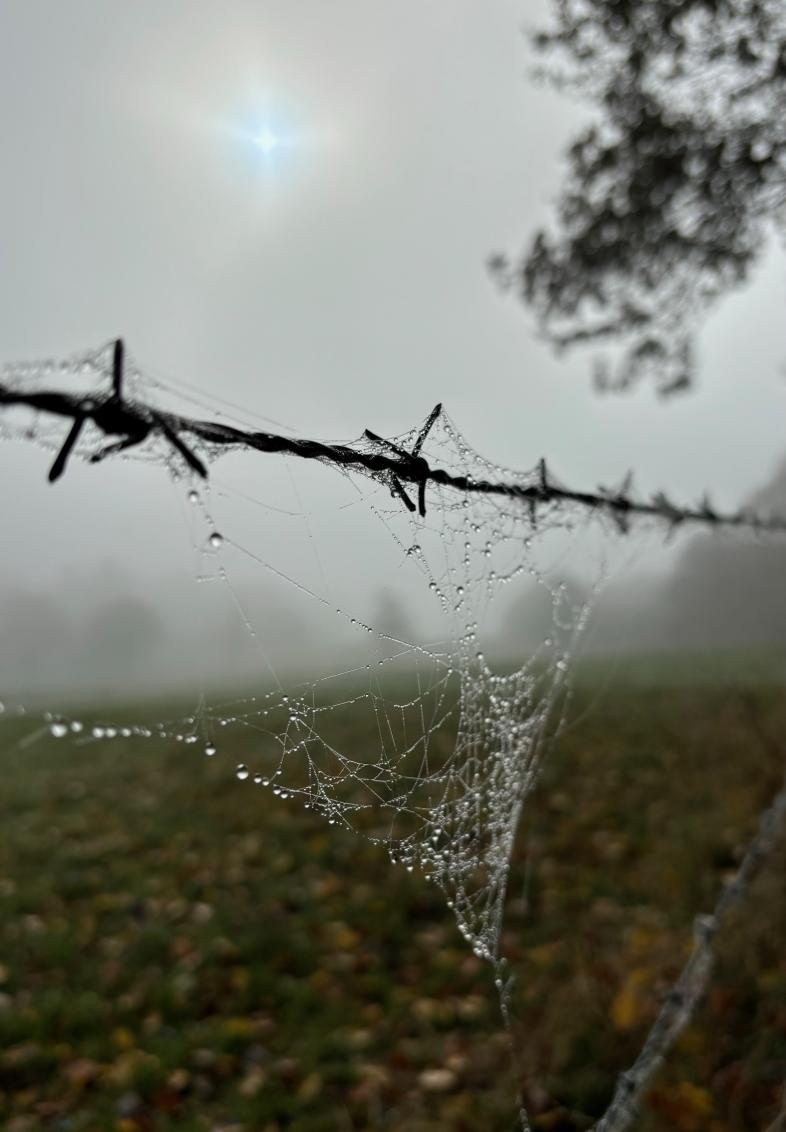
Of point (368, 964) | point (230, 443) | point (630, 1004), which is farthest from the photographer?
point (368, 964)

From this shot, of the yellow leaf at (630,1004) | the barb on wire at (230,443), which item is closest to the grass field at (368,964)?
the yellow leaf at (630,1004)

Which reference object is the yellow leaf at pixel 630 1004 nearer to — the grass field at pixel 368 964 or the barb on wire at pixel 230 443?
the grass field at pixel 368 964

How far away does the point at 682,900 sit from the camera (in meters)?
4.13

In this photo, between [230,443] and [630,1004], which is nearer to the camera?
[230,443]

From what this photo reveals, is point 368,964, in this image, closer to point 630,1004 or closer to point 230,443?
point 630,1004

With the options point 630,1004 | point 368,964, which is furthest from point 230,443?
point 368,964

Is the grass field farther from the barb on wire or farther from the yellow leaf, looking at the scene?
the barb on wire

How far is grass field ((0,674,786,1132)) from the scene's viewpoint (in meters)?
3.04

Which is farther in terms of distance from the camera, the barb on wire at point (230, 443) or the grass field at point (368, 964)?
the grass field at point (368, 964)

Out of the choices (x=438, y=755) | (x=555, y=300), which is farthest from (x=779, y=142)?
(x=438, y=755)

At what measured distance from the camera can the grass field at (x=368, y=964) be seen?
304 cm

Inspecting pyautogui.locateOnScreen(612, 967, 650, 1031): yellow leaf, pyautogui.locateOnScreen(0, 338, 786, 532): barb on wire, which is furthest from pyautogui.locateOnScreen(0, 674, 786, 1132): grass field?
pyautogui.locateOnScreen(0, 338, 786, 532): barb on wire

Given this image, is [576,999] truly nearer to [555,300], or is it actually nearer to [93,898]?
[93,898]

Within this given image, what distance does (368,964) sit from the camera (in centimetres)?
420
